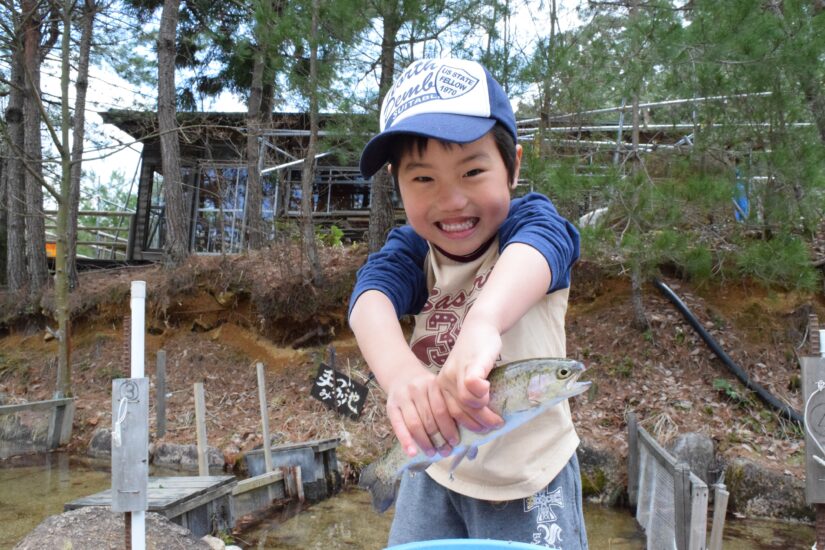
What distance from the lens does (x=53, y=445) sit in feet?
24.2

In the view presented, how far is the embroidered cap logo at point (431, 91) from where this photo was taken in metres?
1.20

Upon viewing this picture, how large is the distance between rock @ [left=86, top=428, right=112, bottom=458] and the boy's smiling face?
726cm

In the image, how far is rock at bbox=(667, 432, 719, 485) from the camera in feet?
17.5

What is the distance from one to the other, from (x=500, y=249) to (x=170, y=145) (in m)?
10.2

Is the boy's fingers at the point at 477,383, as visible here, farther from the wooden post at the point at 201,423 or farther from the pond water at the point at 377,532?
the wooden post at the point at 201,423

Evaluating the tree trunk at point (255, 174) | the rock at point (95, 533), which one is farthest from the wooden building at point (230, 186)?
the rock at point (95, 533)

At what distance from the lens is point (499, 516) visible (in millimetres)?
1277

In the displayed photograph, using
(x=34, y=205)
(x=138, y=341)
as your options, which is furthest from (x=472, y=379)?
(x=34, y=205)

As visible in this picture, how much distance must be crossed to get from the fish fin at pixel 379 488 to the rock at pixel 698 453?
4.88 metres

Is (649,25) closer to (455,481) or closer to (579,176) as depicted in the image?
(579,176)

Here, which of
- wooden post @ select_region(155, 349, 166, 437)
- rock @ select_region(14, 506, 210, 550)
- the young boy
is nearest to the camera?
the young boy

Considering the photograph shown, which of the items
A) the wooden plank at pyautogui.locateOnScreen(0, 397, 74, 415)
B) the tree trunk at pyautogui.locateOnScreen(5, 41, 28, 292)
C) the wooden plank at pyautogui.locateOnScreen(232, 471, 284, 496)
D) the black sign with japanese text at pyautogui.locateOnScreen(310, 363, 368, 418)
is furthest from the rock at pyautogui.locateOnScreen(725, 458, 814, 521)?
the tree trunk at pyautogui.locateOnScreen(5, 41, 28, 292)

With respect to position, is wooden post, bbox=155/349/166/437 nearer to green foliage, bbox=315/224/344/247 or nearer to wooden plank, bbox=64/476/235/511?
wooden plank, bbox=64/476/235/511

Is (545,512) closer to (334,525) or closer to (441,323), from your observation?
(441,323)
